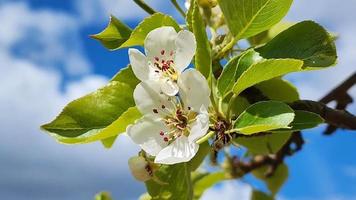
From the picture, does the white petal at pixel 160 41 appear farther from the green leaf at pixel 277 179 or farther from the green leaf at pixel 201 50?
the green leaf at pixel 277 179

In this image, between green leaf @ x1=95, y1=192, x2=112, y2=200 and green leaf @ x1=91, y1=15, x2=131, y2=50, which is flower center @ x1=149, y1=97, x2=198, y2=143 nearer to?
green leaf @ x1=91, y1=15, x2=131, y2=50

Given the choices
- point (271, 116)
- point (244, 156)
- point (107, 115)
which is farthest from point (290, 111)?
point (244, 156)

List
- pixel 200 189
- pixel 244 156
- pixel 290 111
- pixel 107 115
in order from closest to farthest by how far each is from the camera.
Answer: pixel 290 111 → pixel 107 115 → pixel 200 189 → pixel 244 156

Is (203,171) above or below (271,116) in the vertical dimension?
below

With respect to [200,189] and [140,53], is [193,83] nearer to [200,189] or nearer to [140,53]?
[140,53]

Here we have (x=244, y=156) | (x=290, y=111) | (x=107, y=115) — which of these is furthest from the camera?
(x=244, y=156)

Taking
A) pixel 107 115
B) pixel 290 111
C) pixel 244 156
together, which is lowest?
pixel 244 156

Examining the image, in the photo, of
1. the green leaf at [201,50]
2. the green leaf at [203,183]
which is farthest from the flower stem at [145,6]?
the green leaf at [203,183]

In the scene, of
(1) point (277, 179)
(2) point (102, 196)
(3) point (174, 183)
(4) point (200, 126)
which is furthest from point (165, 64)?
(1) point (277, 179)
